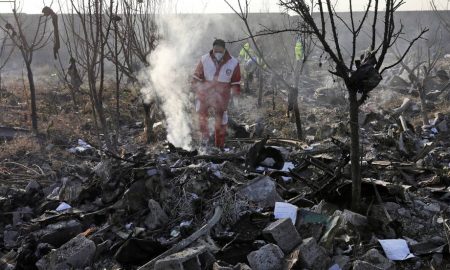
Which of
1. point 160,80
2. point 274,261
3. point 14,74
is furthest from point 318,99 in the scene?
point 14,74

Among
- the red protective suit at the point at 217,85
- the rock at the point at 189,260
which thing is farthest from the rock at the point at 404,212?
the red protective suit at the point at 217,85

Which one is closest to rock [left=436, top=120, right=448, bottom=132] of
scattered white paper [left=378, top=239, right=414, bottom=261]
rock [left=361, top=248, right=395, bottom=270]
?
scattered white paper [left=378, top=239, right=414, bottom=261]

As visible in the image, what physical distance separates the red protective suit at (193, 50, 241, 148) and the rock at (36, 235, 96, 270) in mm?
3213

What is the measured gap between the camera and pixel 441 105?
10.3 meters

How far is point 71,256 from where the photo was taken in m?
3.30

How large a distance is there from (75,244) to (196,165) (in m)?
1.40

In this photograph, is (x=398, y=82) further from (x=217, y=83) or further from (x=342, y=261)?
(x=342, y=261)

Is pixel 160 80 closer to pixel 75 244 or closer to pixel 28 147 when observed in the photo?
pixel 28 147

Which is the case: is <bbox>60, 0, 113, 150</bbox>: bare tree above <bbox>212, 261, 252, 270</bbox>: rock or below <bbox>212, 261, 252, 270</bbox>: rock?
above

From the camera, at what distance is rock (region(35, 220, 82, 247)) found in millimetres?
3705

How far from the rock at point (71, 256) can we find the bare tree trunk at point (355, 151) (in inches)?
84.3

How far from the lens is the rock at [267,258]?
2949mm

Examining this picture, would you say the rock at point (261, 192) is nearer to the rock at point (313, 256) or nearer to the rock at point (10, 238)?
the rock at point (313, 256)

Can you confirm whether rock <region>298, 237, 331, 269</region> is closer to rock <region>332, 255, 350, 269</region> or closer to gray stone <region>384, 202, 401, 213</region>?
rock <region>332, 255, 350, 269</region>
